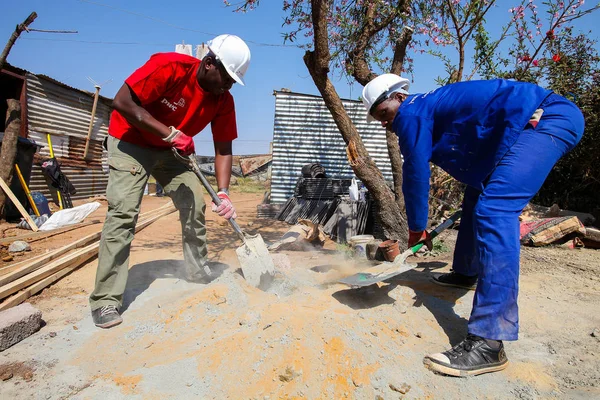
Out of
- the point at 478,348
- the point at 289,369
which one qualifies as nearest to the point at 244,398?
the point at 289,369

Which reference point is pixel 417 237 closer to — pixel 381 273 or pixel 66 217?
pixel 381 273

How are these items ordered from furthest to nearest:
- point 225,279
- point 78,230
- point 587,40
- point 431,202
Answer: point 587,40 < point 78,230 < point 431,202 < point 225,279

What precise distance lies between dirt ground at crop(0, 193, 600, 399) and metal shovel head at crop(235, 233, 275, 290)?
0.09m

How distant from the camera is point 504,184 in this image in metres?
2.29

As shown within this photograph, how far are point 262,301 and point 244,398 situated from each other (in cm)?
99

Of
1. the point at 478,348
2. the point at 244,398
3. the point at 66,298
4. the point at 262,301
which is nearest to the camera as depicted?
the point at 244,398

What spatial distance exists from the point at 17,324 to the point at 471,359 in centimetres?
271

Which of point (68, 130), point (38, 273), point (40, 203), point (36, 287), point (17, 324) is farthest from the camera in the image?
point (68, 130)

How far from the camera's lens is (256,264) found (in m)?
3.33

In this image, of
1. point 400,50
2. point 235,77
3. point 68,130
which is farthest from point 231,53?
point 68,130

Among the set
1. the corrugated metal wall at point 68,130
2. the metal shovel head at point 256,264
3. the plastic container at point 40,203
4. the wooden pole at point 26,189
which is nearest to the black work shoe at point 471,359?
the metal shovel head at point 256,264

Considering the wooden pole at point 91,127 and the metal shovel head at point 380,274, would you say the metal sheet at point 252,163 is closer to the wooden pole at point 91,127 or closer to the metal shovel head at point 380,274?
the wooden pole at point 91,127

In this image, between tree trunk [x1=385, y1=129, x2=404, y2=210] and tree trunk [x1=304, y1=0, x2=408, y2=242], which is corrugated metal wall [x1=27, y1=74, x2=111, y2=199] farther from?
tree trunk [x1=385, y1=129, x2=404, y2=210]

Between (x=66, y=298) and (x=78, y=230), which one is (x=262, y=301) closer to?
(x=66, y=298)
